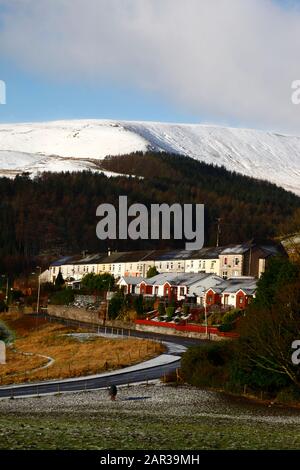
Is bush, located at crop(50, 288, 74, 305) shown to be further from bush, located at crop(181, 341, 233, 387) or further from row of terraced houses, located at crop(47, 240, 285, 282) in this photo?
bush, located at crop(181, 341, 233, 387)

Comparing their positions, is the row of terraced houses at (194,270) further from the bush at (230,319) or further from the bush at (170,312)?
the bush at (170,312)

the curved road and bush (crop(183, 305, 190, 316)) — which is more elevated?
bush (crop(183, 305, 190, 316))

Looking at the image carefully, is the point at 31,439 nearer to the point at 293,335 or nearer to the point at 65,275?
the point at 293,335

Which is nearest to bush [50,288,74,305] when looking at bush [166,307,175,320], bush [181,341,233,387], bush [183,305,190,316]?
bush [166,307,175,320]

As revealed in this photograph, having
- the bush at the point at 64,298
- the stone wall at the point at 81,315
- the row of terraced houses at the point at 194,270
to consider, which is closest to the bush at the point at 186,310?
the row of terraced houses at the point at 194,270

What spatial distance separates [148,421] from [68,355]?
30235 millimetres

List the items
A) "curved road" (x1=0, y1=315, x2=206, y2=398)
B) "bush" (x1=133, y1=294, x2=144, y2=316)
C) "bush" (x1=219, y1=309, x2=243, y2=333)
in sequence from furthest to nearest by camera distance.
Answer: "bush" (x1=133, y1=294, x2=144, y2=316)
"bush" (x1=219, y1=309, x2=243, y2=333)
"curved road" (x1=0, y1=315, x2=206, y2=398)

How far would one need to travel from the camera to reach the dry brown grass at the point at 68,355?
49891 millimetres

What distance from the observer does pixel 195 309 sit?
250 feet

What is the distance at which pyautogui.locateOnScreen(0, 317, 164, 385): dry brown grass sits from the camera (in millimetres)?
49891

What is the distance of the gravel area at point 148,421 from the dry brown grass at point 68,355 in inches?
366

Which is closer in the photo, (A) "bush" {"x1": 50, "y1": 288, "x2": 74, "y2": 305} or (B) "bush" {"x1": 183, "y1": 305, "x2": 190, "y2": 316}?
(B) "bush" {"x1": 183, "y1": 305, "x2": 190, "y2": 316}

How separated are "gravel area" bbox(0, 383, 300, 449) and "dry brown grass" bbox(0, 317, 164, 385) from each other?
9.30 metres

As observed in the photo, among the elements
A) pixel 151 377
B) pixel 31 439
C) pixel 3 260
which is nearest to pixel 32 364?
pixel 151 377
